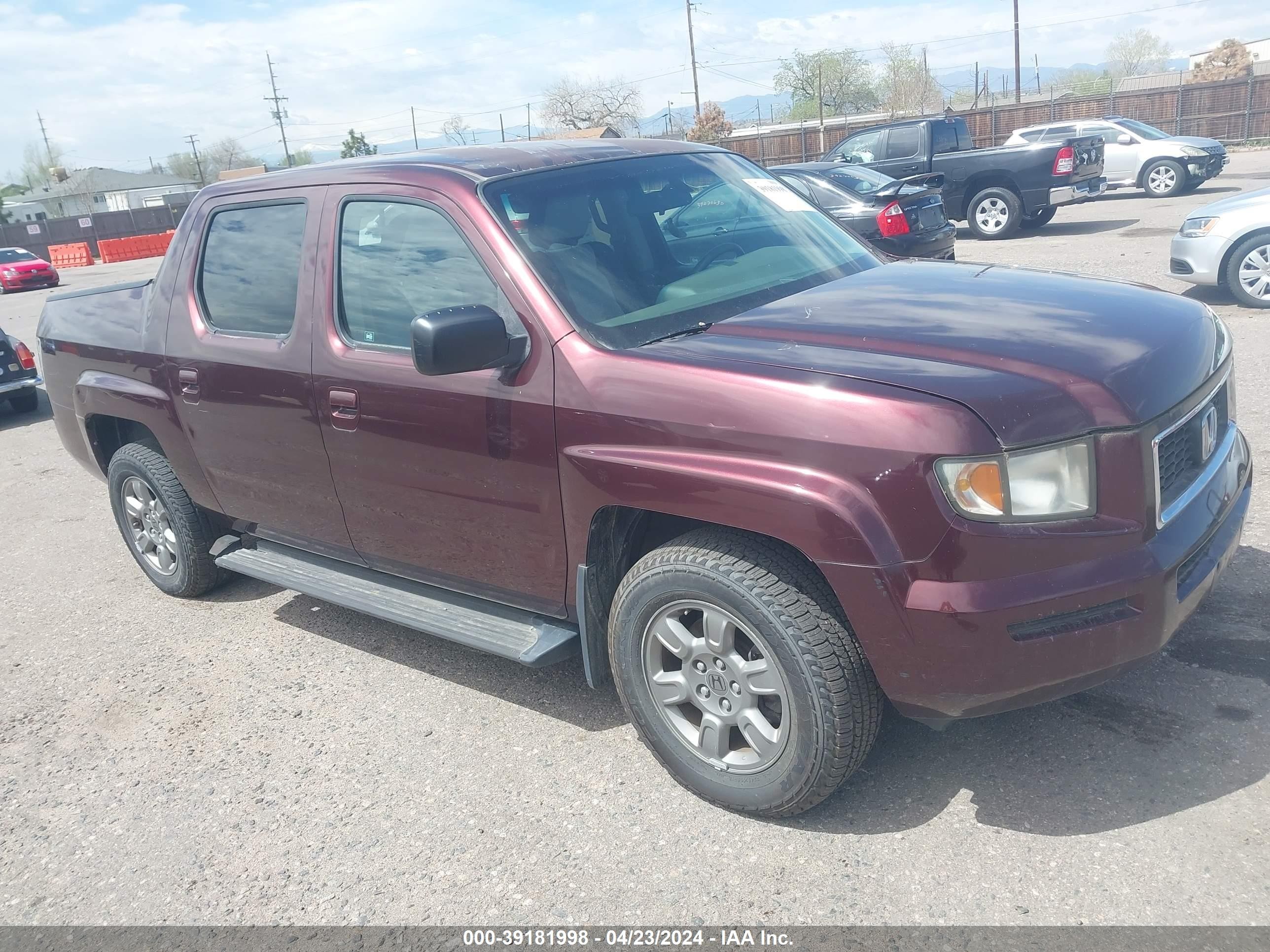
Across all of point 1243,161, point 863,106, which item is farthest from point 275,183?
point 863,106

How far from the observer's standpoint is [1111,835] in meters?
2.73

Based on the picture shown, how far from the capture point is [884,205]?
12109 mm

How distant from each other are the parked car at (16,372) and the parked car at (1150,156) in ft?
52.4

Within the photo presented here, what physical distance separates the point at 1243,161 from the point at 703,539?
28030mm

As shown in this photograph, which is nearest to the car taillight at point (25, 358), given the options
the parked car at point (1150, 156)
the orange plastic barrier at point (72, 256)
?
the parked car at point (1150, 156)

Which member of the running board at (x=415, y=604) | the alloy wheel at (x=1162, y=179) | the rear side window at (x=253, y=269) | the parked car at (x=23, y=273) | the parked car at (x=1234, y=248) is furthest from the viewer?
the parked car at (x=23, y=273)

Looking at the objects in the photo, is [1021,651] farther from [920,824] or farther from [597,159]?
[597,159]

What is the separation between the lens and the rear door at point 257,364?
3.84m

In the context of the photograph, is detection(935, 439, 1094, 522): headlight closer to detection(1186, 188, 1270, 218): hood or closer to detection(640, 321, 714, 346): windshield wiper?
detection(640, 321, 714, 346): windshield wiper

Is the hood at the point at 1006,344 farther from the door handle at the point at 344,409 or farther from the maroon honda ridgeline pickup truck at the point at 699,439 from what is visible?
the door handle at the point at 344,409

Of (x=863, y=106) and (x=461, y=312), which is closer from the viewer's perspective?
(x=461, y=312)

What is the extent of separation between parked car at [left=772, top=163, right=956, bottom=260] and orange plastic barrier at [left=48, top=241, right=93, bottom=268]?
31529 mm

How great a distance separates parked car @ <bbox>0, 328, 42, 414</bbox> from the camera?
34.8ft

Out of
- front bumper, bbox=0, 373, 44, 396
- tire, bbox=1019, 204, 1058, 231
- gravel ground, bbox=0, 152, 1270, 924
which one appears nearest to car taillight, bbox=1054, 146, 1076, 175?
tire, bbox=1019, 204, 1058, 231
